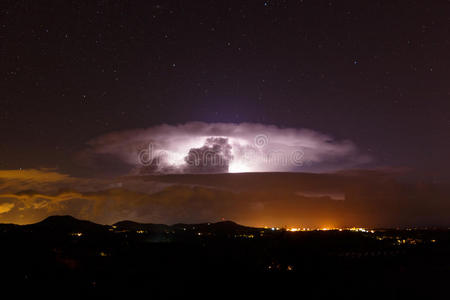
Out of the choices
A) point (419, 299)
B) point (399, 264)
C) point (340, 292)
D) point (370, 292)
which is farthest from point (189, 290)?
point (399, 264)

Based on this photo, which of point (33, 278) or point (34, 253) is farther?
point (34, 253)

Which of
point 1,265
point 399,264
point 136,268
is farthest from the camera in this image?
point 399,264

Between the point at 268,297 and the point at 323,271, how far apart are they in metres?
37.2

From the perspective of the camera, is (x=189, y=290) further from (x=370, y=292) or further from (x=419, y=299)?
(x=419, y=299)

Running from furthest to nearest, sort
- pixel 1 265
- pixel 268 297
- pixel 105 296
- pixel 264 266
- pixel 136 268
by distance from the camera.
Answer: pixel 264 266
pixel 136 268
pixel 1 265
pixel 268 297
pixel 105 296

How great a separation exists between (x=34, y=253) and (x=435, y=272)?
84.8 metres

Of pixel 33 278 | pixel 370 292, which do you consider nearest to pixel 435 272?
pixel 370 292

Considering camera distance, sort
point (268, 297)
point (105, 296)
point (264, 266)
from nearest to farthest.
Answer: point (105, 296), point (268, 297), point (264, 266)

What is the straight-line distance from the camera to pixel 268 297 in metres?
52.9

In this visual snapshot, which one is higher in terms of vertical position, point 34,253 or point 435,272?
point 34,253

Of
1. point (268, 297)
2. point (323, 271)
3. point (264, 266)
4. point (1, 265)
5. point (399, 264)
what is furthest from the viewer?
point (399, 264)

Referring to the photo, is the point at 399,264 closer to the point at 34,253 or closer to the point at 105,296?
the point at 105,296

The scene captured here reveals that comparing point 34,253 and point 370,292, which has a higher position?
→ point 34,253

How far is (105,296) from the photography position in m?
48.9
